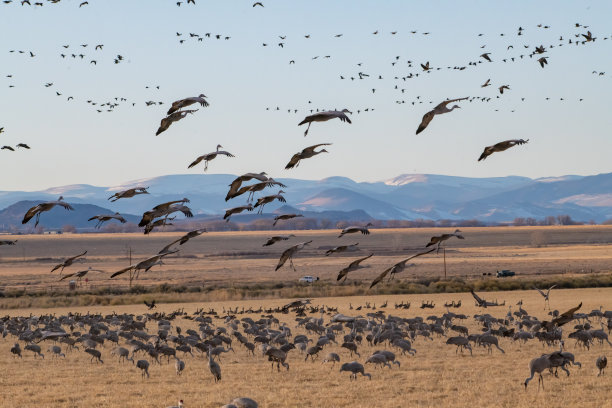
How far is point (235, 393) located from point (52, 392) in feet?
15.7

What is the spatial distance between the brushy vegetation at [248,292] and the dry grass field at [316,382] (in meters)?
30.7

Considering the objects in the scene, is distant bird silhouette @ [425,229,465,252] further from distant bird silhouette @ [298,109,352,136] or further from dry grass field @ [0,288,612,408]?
dry grass field @ [0,288,612,408]

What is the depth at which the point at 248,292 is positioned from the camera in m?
65.4

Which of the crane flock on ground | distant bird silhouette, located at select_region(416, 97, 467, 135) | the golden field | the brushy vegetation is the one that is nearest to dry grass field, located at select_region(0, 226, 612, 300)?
the golden field

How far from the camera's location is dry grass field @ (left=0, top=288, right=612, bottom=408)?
19828 mm

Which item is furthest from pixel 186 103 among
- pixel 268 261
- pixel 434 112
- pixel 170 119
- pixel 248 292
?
pixel 268 261

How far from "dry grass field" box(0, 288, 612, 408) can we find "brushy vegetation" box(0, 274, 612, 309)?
30.7 meters

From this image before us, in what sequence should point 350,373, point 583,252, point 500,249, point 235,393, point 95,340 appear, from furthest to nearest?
point 500,249
point 583,252
point 95,340
point 350,373
point 235,393

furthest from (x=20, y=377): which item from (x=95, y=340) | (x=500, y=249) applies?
(x=500, y=249)

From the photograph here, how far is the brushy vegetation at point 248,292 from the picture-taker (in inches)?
2408

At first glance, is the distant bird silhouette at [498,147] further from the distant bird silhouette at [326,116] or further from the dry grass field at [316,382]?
the dry grass field at [316,382]

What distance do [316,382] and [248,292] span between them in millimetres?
43041

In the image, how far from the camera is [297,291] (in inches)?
2586

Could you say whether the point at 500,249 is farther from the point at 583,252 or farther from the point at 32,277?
the point at 32,277
